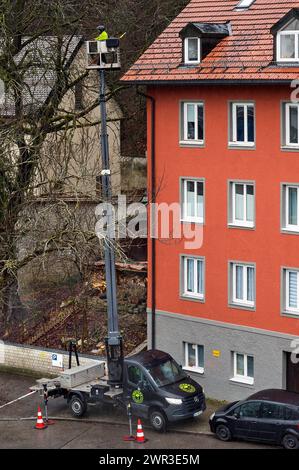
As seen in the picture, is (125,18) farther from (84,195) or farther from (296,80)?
(296,80)

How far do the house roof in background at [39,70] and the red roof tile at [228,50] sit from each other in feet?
16.3

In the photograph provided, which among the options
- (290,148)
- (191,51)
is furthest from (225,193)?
(191,51)

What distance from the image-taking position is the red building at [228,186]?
103ft

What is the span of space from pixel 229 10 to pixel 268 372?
11764 mm

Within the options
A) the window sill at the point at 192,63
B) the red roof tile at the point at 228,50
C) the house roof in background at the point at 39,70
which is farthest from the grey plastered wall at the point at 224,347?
the house roof in background at the point at 39,70

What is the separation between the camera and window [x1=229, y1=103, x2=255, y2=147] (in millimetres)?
32156

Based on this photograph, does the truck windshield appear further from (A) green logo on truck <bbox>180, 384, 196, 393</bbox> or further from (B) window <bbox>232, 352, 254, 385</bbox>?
(B) window <bbox>232, 352, 254, 385</bbox>

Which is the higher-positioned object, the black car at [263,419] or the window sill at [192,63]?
the window sill at [192,63]

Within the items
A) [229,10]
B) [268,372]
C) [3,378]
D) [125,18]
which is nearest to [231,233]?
[268,372]

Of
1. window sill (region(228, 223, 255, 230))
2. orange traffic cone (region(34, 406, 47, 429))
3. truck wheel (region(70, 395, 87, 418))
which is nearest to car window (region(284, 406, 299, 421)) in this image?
window sill (region(228, 223, 255, 230))

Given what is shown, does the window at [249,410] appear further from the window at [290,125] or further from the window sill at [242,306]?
the window at [290,125]

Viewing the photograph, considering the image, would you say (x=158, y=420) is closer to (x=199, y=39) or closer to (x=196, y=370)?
(x=196, y=370)

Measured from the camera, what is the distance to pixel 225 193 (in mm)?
32844

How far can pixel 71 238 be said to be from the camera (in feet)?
111
